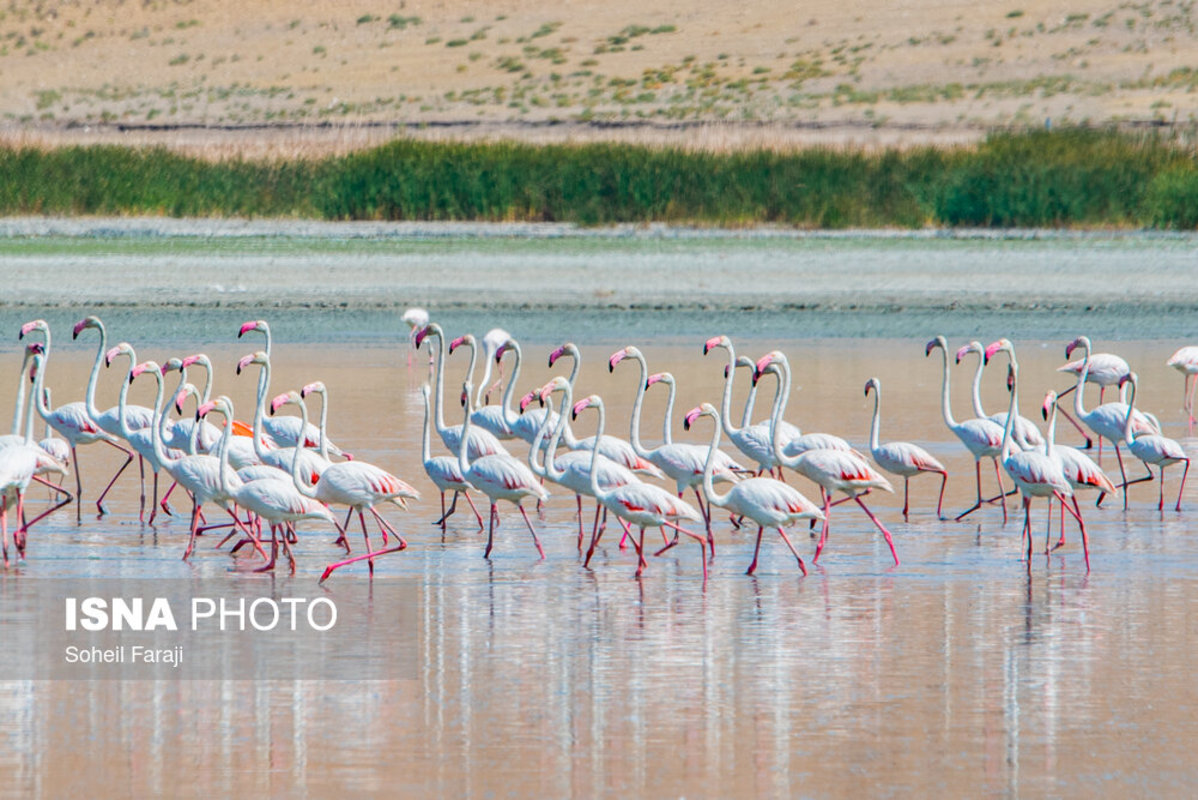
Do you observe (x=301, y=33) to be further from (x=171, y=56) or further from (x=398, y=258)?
(x=398, y=258)

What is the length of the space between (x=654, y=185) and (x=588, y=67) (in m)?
53.0

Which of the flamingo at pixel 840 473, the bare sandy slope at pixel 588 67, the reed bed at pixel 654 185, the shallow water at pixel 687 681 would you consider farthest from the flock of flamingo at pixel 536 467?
the bare sandy slope at pixel 588 67

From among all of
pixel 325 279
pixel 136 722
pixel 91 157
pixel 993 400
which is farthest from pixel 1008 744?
pixel 91 157

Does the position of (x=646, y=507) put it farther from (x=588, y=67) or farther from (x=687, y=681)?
(x=588, y=67)

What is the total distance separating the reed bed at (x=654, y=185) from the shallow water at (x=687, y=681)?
22528mm

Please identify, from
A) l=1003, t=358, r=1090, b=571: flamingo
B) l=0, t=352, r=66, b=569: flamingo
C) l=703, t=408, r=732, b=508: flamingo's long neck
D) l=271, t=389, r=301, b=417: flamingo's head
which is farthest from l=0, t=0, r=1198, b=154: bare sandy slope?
l=0, t=352, r=66, b=569: flamingo

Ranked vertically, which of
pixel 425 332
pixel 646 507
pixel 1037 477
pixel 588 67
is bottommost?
pixel 646 507

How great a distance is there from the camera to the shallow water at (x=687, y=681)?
6.91 metres

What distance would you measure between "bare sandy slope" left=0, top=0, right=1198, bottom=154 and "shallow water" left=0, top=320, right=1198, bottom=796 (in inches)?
1989

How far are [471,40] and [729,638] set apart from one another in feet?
295

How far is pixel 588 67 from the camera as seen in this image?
8825 centimetres

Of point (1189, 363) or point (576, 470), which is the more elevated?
point (1189, 363)

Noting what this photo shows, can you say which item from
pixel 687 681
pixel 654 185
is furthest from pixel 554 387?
pixel 654 185

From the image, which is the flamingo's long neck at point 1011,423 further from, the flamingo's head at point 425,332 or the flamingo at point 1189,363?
the flamingo at point 1189,363
